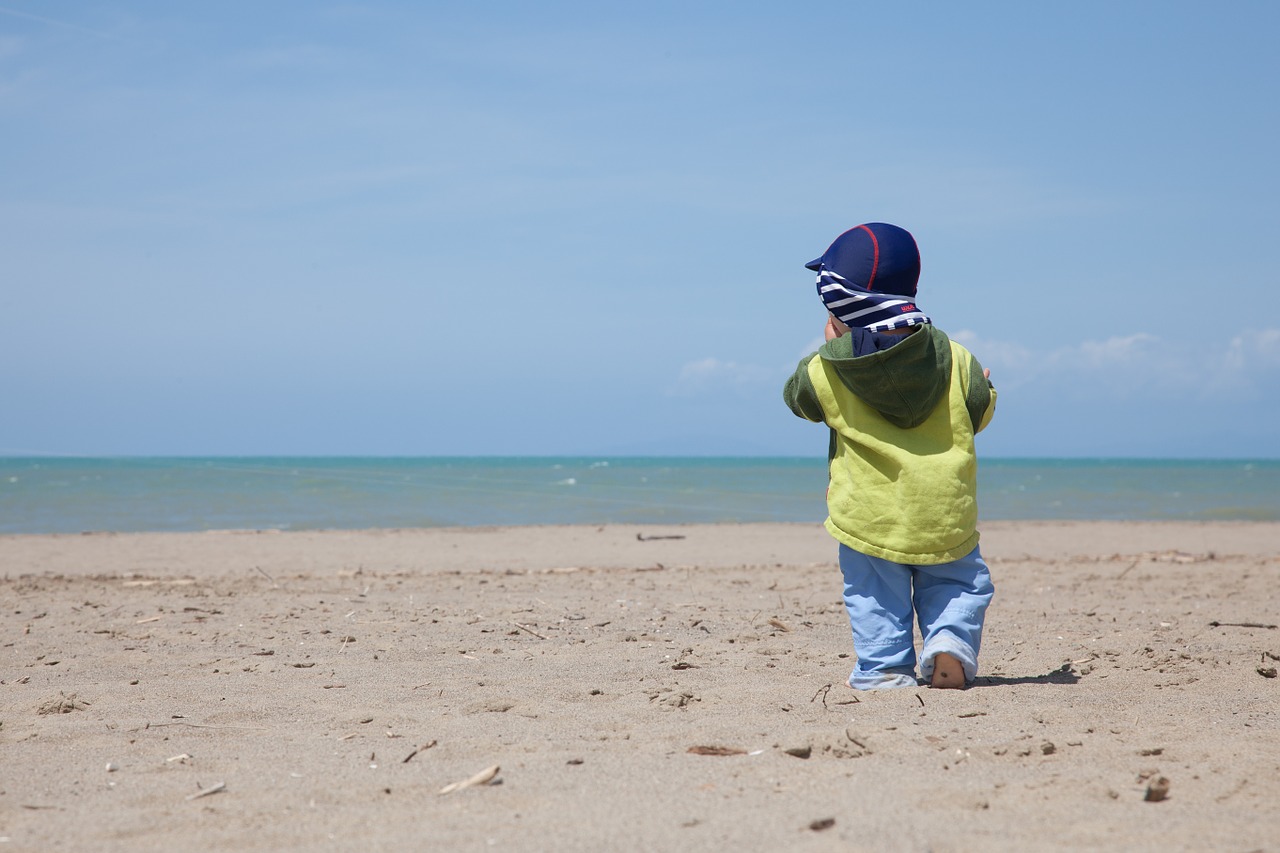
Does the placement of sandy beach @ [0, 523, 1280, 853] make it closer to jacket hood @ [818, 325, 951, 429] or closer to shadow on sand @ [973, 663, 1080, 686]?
shadow on sand @ [973, 663, 1080, 686]

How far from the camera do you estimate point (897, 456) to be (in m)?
3.31

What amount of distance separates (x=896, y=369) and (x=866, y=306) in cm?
26

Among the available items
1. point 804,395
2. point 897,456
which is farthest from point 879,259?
point 897,456

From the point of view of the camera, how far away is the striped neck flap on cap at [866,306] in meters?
3.29

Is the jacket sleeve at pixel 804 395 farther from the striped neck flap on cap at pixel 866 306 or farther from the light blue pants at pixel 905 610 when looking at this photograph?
the light blue pants at pixel 905 610

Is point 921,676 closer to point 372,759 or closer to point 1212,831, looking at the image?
point 1212,831

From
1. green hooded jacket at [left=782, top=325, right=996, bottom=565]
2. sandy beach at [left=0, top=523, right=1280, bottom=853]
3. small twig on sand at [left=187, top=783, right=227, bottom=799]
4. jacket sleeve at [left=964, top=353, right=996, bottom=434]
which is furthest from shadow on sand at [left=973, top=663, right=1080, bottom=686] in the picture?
small twig on sand at [left=187, top=783, right=227, bottom=799]

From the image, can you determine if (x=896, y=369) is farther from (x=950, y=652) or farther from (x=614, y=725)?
(x=614, y=725)

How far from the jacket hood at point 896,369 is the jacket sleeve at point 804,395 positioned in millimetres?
104

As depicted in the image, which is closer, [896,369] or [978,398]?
[896,369]

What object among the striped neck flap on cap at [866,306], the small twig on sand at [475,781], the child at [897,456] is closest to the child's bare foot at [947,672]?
the child at [897,456]

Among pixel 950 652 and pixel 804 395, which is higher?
pixel 804 395

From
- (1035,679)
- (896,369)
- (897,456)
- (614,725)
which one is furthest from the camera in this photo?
(1035,679)

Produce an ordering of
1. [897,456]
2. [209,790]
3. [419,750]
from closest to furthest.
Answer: [209,790] → [419,750] → [897,456]
